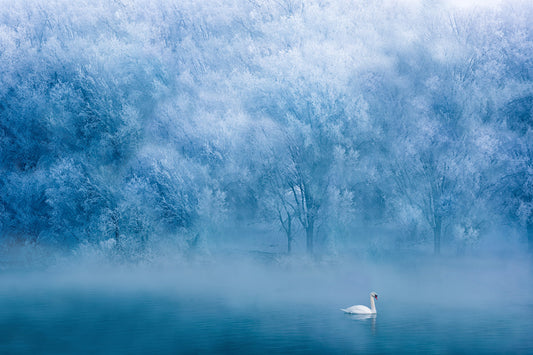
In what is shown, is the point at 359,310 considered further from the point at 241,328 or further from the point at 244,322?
the point at 241,328

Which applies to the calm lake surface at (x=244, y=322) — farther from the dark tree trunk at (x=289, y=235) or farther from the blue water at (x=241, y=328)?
the dark tree trunk at (x=289, y=235)

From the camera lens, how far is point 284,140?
45031mm

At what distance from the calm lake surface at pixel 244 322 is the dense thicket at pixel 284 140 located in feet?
30.3

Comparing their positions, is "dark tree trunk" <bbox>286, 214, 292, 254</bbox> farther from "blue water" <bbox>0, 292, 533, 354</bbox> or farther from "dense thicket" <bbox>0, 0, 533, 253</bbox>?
"blue water" <bbox>0, 292, 533, 354</bbox>

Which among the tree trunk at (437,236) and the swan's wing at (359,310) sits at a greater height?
the tree trunk at (437,236)

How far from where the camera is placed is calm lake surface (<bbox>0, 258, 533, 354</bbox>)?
20.5 m

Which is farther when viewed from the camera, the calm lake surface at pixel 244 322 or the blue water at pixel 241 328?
the calm lake surface at pixel 244 322

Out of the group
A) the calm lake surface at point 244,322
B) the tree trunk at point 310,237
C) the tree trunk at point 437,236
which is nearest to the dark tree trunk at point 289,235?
the tree trunk at point 310,237

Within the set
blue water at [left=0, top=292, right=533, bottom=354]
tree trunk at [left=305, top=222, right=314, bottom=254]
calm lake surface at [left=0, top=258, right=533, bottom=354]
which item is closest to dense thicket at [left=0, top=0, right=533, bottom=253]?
tree trunk at [left=305, top=222, right=314, bottom=254]

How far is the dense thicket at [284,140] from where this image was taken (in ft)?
139

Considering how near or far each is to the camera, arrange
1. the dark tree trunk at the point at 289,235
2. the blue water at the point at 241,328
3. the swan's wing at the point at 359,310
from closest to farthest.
→ the blue water at the point at 241,328
the swan's wing at the point at 359,310
the dark tree trunk at the point at 289,235

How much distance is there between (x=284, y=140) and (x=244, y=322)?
71.5 feet

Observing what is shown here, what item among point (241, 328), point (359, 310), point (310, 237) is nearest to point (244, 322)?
point (241, 328)

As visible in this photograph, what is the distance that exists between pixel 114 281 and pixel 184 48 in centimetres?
2169
